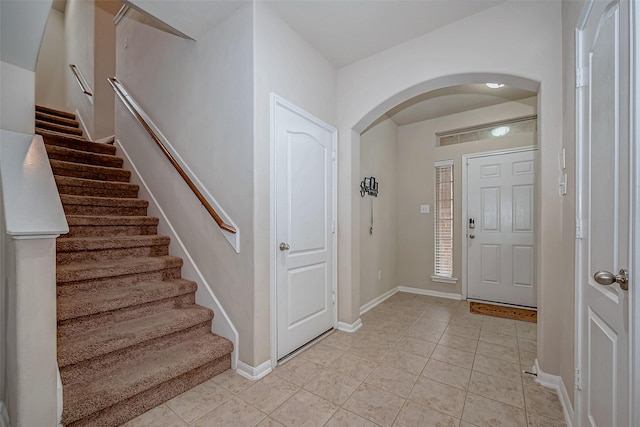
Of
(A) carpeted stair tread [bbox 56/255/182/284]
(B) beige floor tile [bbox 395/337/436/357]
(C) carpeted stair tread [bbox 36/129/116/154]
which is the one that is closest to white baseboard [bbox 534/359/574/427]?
(B) beige floor tile [bbox 395/337/436/357]

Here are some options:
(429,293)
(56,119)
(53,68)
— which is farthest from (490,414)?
(53,68)

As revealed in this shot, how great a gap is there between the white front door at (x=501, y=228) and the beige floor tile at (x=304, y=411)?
304cm

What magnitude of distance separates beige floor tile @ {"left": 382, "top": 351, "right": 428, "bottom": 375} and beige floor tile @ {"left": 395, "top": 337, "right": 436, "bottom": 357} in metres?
0.07

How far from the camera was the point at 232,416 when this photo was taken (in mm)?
1603

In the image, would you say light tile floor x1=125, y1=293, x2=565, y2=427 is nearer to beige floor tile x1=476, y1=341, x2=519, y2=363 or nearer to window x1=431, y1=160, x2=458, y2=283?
beige floor tile x1=476, y1=341, x2=519, y2=363

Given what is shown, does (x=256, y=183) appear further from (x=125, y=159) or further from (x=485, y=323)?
(x=485, y=323)

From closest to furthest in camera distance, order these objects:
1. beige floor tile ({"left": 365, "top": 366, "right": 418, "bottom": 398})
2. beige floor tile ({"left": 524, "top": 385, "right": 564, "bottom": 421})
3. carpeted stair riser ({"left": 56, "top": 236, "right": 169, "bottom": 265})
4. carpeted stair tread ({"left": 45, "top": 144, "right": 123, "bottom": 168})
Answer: beige floor tile ({"left": 524, "top": 385, "right": 564, "bottom": 421})
beige floor tile ({"left": 365, "top": 366, "right": 418, "bottom": 398})
carpeted stair riser ({"left": 56, "top": 236, "right": 169, "bottom": 265})
carpeted stair tread ({"left": 45, "top": 144, "right": 123, "bottom": 168})

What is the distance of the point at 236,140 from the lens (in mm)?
2104

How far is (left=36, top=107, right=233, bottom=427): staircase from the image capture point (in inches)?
60.9

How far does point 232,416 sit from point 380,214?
2.95m

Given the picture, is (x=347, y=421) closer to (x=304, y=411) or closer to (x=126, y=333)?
(x=304, y=411)

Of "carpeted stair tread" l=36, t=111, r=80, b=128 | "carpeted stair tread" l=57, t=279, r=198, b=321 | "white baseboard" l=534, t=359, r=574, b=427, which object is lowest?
"white baseboard" l=534, t=359, r=574, b=427

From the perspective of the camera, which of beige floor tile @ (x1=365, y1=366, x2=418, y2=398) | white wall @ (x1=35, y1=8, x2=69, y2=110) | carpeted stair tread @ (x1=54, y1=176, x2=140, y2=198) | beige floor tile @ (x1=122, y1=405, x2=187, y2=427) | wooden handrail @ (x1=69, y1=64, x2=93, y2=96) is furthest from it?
white wall @ (x1=35, y1=8, x2=69, y2=110)

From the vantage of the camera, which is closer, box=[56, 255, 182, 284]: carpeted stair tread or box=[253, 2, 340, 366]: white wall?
box=[56, 255, 182, 284]: carpeted stair tread
